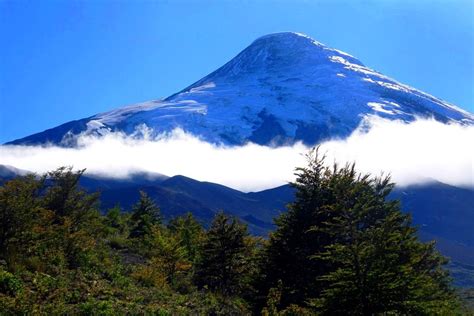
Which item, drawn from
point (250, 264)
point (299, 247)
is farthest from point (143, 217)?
point (299, 247)

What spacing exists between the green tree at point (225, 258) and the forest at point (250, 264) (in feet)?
0.15

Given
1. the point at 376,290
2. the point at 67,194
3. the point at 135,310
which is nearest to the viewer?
the point at 376,290

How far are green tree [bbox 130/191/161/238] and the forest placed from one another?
40.6 ft

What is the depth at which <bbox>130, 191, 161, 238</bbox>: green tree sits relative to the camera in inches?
1653

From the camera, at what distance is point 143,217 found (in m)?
43.7

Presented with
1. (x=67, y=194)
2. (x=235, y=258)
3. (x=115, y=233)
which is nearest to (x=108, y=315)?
(x=235, y=258)

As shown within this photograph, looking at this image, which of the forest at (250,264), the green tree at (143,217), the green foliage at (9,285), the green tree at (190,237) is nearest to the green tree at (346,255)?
the forest at (250,264)

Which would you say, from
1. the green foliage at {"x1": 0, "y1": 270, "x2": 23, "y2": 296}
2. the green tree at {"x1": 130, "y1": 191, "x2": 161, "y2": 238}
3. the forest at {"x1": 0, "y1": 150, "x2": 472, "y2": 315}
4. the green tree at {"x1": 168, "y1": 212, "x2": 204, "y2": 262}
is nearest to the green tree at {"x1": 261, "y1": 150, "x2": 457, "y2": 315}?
the forest at {"x1": 0, "y1": 150, "x2": 472, "y2": 315}

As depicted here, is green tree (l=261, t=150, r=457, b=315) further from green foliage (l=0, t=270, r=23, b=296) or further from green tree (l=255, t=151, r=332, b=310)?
green foliage (l=0, t=270, r=23, b=296)

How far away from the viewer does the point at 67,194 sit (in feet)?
94.0

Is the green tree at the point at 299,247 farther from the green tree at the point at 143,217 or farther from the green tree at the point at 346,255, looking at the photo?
the green tree at the point at 143,217

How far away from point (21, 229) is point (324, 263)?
10042 millimetres

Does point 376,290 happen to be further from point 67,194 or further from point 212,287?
point 67,194

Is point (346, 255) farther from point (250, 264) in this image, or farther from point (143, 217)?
point (143, 217)
